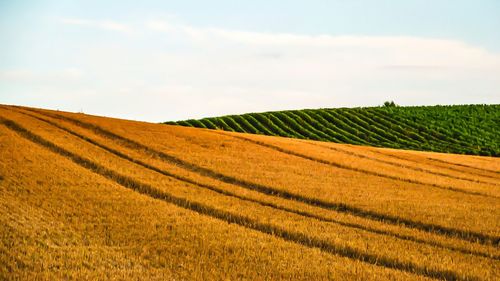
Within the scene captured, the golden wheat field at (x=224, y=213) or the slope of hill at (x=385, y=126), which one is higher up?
the slope of hill at (x=385, y=126)

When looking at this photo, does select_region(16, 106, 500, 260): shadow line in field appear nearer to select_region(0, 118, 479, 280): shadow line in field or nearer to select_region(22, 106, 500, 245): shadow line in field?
select_region(22, 106, 500, 245): shadow line in field

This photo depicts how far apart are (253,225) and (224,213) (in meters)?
1.32

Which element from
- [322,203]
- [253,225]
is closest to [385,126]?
[322,203]

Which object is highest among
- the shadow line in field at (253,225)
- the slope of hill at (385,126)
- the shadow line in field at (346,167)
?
the slope of hill at (385,126)

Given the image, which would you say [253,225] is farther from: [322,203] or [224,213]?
[322,203]

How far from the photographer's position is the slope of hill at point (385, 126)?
180 ft

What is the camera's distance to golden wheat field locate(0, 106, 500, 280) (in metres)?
12.1

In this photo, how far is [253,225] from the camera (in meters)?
15.8

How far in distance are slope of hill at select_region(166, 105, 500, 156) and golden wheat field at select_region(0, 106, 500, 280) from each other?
2492 cm

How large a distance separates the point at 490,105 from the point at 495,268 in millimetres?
70616

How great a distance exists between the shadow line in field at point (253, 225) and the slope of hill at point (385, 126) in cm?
3458

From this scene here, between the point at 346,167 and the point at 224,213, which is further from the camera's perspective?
the point at 346,167

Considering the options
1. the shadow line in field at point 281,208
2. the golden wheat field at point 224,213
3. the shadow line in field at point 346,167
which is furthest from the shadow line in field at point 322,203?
the shadow line in field at point 346,167

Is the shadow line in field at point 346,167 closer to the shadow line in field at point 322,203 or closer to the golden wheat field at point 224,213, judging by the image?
the golden wheat field at point 224,213
